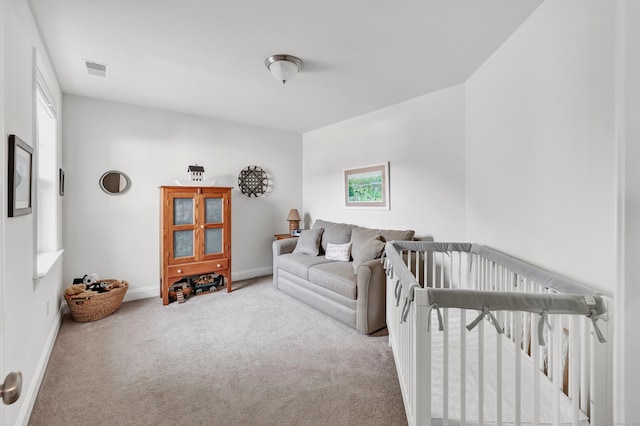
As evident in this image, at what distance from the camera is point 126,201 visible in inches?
137

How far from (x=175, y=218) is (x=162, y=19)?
221cm

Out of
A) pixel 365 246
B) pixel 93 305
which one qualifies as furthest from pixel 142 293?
pixel 365 246

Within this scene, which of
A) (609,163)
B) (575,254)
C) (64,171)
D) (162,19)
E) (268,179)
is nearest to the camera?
(609,163)

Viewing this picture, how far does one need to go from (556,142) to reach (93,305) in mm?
4033

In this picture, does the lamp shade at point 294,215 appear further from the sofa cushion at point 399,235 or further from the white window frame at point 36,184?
the white window frame at point 36,184

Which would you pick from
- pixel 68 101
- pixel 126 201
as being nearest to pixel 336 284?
pixel 126 201

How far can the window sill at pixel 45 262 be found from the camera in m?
1.98

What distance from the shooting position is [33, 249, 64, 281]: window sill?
198 centimetres

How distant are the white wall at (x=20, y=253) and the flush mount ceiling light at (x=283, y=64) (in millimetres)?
1495

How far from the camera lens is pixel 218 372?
2064 mm

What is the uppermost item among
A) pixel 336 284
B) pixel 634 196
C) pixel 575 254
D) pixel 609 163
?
pixel 609 163

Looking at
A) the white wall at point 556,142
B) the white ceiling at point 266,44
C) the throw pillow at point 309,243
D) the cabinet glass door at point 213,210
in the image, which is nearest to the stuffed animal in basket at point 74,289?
the cabinet glass door at point 213,210

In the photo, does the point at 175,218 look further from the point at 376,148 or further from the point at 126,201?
the point at 376,148

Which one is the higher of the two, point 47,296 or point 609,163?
point 609,163
